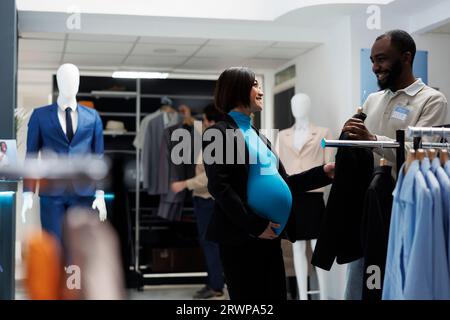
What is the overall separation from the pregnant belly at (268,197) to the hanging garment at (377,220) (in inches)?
14.9

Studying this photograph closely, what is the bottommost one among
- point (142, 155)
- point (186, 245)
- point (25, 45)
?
point (186, 245)

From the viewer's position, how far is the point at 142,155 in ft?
23.1

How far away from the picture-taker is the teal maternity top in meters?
2.68

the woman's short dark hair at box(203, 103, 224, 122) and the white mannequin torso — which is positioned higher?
the woman's short dark hair at box(203, 103, 224, 122)

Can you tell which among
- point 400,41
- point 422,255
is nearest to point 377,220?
point 422,255

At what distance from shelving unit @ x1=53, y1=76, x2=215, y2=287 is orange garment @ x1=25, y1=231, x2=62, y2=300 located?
8.66ft

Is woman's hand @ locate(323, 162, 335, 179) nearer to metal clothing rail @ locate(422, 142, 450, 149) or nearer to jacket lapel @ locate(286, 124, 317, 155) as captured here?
metal clothing rail @ locate(422, 142, 450, 149)

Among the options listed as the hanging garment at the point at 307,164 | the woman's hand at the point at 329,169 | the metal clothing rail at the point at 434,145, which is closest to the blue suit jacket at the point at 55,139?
the woman's hand at the point at 329,169

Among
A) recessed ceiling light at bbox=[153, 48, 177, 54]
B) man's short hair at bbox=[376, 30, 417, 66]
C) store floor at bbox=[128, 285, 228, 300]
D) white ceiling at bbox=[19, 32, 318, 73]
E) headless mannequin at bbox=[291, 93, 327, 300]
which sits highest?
recessed ceiling light at bbox=[153, 48, 177, 54]

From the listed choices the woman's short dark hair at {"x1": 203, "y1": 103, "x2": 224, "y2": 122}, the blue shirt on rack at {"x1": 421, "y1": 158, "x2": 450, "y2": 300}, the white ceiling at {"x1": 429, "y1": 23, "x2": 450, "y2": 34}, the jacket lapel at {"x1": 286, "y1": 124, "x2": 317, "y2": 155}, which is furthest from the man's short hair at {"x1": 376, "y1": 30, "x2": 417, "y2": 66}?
the woman's short dark hair at {"x1": 203, "y1": 103, "x2": 224, "y2": 122}
